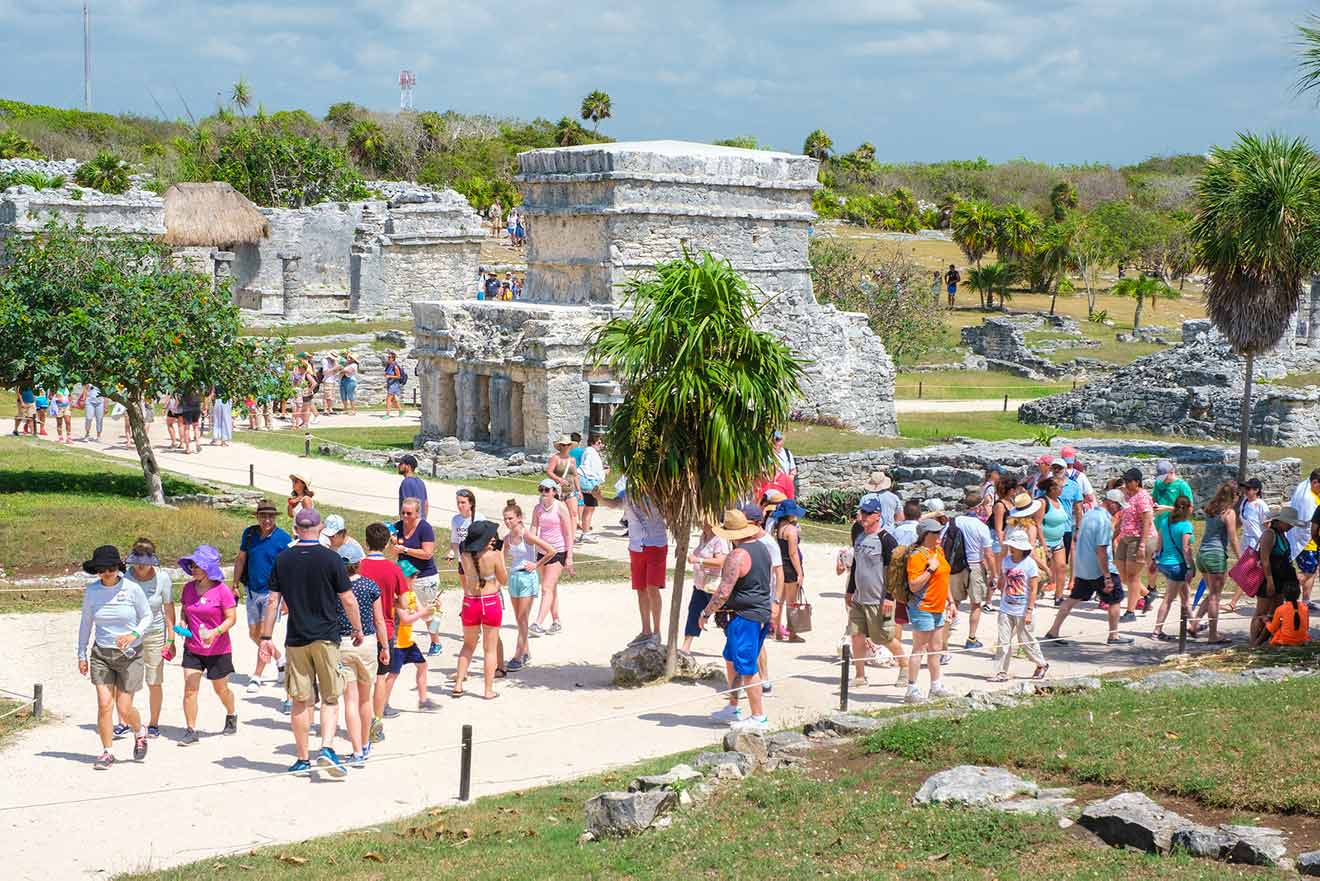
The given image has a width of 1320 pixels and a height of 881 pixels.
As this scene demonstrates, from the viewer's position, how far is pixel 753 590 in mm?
11609

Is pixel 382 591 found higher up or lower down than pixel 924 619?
higher up

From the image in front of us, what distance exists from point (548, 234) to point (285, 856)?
21617mm

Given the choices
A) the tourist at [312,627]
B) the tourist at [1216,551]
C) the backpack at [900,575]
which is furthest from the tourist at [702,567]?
the tourist at [1216,551]

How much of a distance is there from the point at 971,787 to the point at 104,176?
53023 millimetres

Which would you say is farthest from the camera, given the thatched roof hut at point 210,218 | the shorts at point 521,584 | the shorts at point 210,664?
the thatched roof hut at point 210,218

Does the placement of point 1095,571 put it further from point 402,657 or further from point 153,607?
point 153,607

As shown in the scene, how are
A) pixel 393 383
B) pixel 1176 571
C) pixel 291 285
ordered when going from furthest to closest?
pixel 291 285 < pixel 393 383 < pixel 1176 571

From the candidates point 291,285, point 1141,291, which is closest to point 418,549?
point 291,285

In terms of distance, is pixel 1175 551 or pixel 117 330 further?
pixel 117 330

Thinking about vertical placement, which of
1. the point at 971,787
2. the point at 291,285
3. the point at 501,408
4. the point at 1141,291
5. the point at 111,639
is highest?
the point at 1141,291

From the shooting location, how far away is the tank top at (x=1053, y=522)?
15695 mm

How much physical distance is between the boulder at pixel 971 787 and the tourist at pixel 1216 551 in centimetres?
623

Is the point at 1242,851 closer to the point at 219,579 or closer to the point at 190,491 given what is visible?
the point at 219,579

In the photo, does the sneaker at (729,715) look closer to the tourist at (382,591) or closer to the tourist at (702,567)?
the tourist at (702,567)
